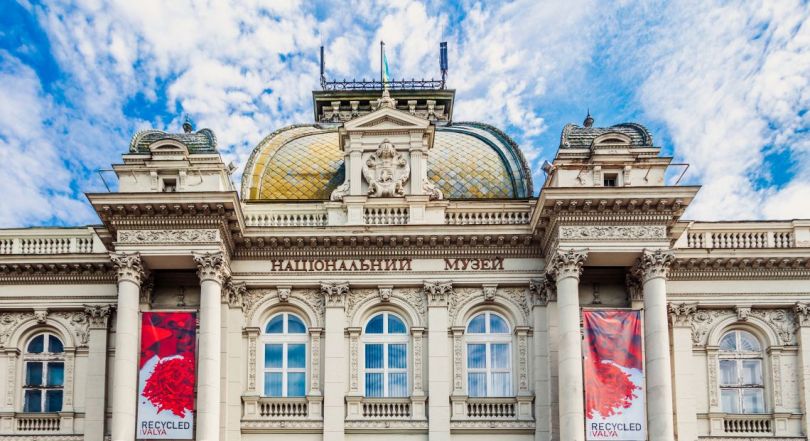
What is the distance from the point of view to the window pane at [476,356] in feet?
121

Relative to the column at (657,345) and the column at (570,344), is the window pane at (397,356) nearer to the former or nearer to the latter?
the column at (570,344)

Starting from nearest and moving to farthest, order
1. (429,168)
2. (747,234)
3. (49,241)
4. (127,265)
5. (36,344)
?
(127,265) → (747,234) → (36,344) → (49,241) → (429,168)

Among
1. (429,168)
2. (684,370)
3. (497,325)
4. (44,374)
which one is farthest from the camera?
(429,168)

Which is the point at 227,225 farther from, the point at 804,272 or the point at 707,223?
the point at 804,272

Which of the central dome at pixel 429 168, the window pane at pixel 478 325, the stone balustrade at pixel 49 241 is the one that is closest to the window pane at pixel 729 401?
the window pane at pixel 478 325

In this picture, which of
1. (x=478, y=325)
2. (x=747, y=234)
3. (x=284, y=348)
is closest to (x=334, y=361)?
(x=284, y=348)

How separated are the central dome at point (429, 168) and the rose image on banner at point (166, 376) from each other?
7.55 m

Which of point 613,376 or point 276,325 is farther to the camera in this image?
point 276,325

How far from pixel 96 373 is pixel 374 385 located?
8512 millimetres

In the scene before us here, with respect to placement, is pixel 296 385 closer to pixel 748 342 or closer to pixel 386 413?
pixel 386 413

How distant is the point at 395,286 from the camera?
122 ft

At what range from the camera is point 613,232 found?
35094 millimetres

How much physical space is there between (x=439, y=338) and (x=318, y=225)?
5174 mm

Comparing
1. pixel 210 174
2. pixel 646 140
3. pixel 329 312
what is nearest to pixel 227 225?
pixel 210 174
